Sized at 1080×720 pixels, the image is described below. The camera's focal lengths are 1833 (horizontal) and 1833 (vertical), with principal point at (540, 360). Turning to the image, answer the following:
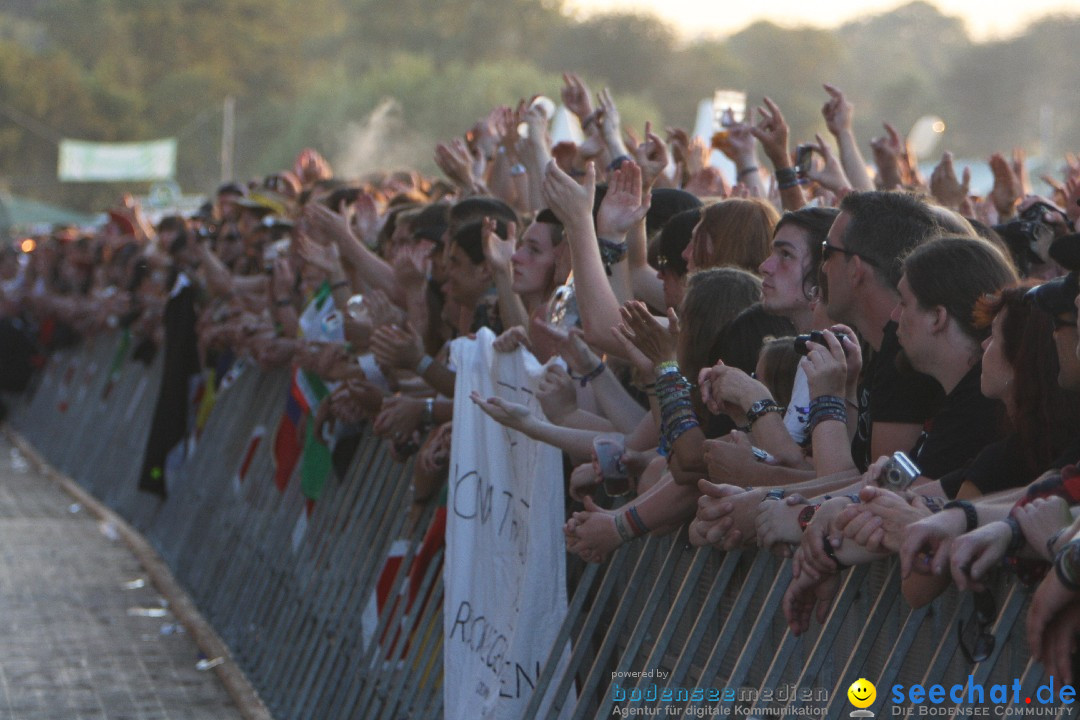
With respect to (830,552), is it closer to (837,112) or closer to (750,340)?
(750,340)

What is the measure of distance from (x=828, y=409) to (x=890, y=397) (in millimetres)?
146

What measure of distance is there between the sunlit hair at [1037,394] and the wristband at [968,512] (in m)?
0.29

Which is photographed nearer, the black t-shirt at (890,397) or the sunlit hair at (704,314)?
the black t-shirt at (890,397)

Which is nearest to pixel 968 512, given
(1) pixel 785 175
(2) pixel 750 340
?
→ (2) pixel 750 340

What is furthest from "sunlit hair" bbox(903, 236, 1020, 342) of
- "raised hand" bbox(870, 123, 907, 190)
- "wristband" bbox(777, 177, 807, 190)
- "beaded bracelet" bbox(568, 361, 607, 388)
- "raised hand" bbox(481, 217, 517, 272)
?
"raised hand" bbox(870, 123, 907, 190)

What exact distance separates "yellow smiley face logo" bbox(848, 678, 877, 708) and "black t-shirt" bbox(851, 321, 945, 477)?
81 centimetres

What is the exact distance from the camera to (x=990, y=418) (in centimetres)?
389

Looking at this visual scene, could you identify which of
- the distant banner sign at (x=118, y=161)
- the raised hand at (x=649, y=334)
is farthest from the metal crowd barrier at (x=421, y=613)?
the distant banner sign at (x=118, y=161)

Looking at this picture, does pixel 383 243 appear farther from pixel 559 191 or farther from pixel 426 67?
pixel 426 67

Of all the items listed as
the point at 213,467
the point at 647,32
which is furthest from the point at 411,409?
the point at 647,32

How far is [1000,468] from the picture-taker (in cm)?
354

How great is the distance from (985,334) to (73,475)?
580 inches

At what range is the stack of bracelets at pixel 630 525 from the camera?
467 cm

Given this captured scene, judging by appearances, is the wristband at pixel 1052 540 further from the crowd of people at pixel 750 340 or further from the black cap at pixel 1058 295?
the black cap at pixel 1058 295
